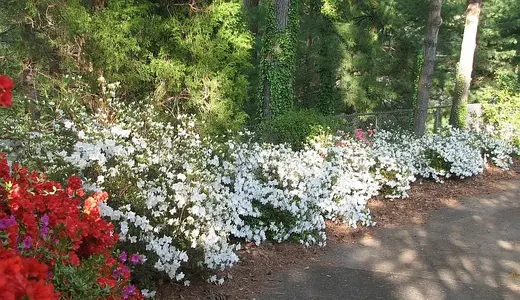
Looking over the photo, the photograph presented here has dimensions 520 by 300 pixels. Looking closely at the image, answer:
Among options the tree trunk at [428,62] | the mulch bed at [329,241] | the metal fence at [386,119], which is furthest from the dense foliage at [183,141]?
the metal fence at [386,119]

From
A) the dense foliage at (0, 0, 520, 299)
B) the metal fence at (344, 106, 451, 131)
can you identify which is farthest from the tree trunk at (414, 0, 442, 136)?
the metal fence at (344, 106, 451, 131)

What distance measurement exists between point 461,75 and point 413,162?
5.92 m

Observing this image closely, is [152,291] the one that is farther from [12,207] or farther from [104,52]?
[104,52]

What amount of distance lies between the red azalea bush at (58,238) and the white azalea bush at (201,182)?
0.74 meters

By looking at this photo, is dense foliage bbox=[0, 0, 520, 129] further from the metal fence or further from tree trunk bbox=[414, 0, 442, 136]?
tree trunk bbox=[414, 0, 442, 136]

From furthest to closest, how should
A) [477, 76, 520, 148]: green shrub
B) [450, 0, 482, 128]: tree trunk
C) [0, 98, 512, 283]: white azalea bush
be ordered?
1. [450, 0, 482, 128]: tree trunk
2. [477, 76, 520, 148]: green shrub
3. [0, 98, 512, 283]: white azalea bush

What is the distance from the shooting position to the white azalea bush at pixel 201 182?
428 centimetres

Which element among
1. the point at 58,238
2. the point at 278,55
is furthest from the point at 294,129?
the point at 58,238

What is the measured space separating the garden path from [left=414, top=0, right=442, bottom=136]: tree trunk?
432 centimetres

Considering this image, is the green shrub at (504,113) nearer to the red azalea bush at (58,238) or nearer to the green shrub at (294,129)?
the green shrub at (294,129)

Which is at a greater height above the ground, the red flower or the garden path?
the red flower

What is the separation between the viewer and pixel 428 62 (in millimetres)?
11375

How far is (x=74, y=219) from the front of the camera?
113 inches

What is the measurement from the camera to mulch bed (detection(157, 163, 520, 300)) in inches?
179
